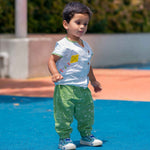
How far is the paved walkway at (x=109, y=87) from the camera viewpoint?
33.7 ft

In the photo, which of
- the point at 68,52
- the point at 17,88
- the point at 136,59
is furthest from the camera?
the point at 136,59

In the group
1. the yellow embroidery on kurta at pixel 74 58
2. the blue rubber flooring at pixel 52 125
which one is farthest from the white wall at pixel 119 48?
the yellow embroidery on kurta at pixel 74 58

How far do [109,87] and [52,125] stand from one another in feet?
16.2

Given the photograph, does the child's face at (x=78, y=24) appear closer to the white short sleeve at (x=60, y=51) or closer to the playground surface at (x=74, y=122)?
the white short sleeve at (x=60, y=51)

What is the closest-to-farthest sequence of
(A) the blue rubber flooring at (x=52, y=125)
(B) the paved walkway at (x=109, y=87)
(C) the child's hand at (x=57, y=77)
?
(C) the child's hand at (x=57, y=77) → (A) the blue rubber flooring at (x=52, y=125) → (B) the paved walkway at (x=109, y=87)

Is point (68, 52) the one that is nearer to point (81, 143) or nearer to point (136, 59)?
point (81, 143)

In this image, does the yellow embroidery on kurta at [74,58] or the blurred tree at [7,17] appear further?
the blurred tree at [7,17]

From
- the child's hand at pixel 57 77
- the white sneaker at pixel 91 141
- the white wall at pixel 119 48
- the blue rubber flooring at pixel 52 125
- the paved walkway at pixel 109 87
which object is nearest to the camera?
the child's hand at pixel 57 77

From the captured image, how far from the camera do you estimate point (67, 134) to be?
5.49 meters

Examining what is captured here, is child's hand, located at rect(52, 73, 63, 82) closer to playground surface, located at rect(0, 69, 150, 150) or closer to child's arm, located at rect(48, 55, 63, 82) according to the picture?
child's arm, located at rect(48, 55, 63, 82)

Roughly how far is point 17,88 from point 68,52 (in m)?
6.21

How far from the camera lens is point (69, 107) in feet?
17.9

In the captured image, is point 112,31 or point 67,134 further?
point 112,31

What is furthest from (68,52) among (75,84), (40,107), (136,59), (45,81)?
(136,59)
